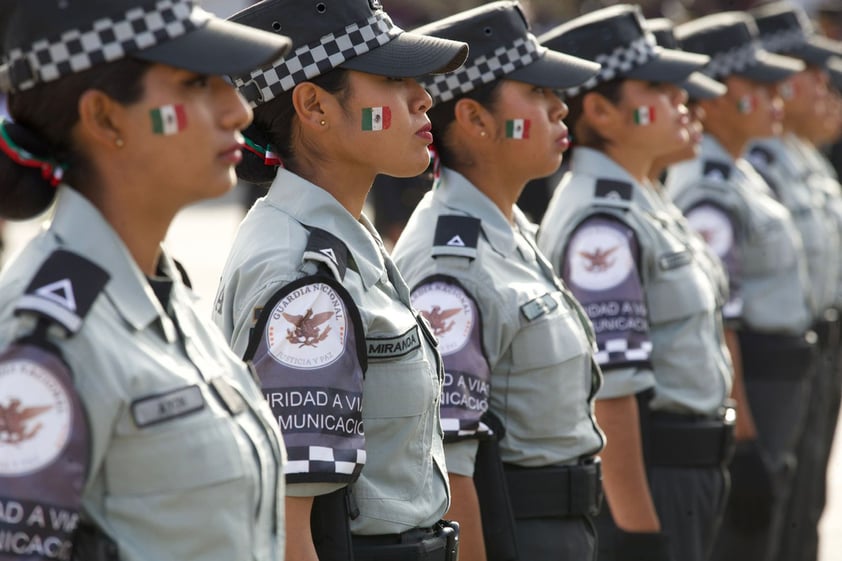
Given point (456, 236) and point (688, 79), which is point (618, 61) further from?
point (456, 236)

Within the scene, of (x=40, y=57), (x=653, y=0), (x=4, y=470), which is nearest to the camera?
(x=4, y=470)

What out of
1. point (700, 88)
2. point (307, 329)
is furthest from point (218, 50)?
point (700, 88)

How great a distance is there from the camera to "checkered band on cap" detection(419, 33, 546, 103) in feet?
12.4

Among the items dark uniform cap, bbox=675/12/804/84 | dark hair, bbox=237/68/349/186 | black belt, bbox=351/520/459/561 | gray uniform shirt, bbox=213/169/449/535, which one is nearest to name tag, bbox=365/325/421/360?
gray uniform shirt, bbox=213/169/449/535

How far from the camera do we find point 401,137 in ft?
10.0

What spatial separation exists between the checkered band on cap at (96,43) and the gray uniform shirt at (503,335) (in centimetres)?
141

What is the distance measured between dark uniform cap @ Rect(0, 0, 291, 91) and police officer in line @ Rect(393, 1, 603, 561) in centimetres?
136

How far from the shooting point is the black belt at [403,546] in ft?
9.43

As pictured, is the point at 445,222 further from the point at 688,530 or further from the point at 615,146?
the point at 688,530

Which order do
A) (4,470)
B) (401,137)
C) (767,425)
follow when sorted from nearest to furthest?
(4,470)
(401,137)
(767,425)

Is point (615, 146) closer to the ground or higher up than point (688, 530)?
higher up

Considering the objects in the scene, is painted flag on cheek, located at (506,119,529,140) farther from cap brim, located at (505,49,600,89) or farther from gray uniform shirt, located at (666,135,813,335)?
gray uniform shirt, located at (666,135,813,335)

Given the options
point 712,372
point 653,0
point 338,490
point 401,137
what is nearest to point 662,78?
point 712,372

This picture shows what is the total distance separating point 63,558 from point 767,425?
458 cm
